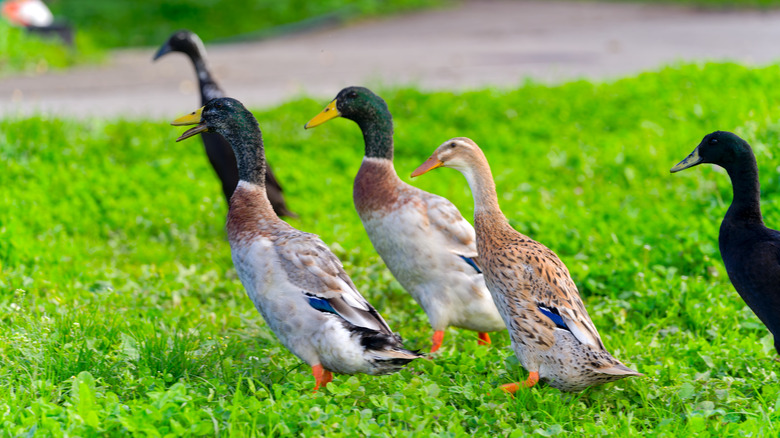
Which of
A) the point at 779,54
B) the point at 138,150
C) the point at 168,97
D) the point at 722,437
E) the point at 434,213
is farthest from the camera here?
the point at 779,54

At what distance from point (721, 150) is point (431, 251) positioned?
1.56 m

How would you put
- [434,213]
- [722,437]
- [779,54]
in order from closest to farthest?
[722,437] < [434,213] < [779,54]

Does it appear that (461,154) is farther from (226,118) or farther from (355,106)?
(226,118)

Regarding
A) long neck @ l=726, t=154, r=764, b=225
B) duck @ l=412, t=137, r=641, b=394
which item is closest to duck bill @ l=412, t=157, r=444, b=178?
duck @ l=412, t=137, r=641, b=394

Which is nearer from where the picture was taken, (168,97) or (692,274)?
(692,274)

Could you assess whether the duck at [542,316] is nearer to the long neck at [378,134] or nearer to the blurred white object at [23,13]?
the long neck at [378,134]

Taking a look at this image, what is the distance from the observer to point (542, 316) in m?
3.93

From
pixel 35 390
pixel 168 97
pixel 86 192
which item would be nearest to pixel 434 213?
pixel 35 390

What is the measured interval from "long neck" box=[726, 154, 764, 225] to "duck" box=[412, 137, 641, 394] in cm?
95

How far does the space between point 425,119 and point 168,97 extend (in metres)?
3.77

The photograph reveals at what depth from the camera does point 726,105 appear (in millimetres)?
8680

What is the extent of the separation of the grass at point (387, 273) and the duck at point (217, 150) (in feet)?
1.36

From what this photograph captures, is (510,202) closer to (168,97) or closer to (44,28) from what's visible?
(168,97)

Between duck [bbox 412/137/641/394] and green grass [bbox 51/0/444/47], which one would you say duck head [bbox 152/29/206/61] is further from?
green grass [bbox 51/0/444/47]
